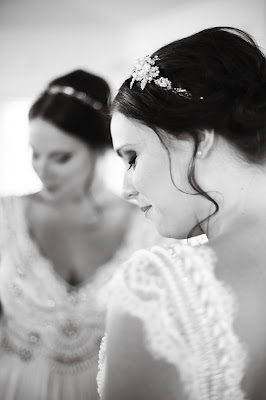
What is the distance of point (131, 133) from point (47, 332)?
0.94 metres

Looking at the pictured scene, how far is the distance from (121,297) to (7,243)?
1.02m

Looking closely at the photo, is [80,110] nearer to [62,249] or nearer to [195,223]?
[62,249]

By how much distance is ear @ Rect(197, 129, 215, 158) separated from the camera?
0.68m

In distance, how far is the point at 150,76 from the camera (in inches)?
29.6

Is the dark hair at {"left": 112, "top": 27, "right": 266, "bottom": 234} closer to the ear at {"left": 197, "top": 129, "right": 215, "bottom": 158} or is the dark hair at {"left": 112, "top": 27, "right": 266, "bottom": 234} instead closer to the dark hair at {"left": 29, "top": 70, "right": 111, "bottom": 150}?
the ear at {"left": 197, "top": 129, "right": 215, "bottom": 158}

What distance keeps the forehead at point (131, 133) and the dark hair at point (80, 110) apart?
78 centimetres

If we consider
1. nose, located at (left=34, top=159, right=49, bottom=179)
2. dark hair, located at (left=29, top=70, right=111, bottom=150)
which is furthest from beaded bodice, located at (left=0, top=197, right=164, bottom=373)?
dark hair, located at (left=29, top=70, right=111, bottom=150)

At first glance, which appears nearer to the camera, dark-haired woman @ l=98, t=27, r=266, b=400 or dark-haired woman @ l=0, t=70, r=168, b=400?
dark-haired woman @ l=98, t=27, r=266, b=400

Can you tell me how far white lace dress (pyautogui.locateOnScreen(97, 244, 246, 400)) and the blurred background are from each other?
2847 mm

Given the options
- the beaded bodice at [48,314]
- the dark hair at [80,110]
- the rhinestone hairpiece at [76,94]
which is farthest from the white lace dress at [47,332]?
the rhinestone hairpiece at [76,94]

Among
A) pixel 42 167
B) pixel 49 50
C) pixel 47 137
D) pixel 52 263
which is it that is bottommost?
pixel 49 50

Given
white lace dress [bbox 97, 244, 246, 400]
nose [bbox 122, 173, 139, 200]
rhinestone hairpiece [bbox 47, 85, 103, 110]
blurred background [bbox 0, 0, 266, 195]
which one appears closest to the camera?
white lace dress [bbox 97, 244, 246, 400]

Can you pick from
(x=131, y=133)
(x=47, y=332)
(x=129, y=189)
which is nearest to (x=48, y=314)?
(x=47, y=332)

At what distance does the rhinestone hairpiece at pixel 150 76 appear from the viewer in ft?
2.33
